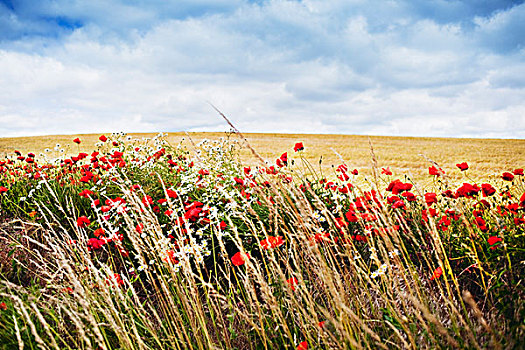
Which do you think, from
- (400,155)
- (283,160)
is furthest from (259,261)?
(400,155)

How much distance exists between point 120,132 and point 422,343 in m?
5.39

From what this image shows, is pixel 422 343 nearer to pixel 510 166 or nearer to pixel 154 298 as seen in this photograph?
pixel 154 298

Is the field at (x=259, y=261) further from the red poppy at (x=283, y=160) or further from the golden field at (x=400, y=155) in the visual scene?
the golden field at (x=400, y=155)

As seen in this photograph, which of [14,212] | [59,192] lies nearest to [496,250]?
[59,192]

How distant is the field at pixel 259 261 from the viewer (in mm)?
1624

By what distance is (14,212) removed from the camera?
506 centimetres

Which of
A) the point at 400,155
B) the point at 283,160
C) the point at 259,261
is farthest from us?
the point at 400,155

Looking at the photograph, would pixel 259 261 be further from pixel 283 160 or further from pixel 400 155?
pixel 400 155

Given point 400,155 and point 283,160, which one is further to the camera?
point 400,155

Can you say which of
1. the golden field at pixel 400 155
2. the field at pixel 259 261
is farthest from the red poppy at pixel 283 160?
the golden field at pixel 400 155

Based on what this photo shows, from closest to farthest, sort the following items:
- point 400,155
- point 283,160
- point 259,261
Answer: point 259,261
point 283,160
point 400,155

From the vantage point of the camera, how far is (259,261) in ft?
11.5

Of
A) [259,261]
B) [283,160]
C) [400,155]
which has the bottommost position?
[259,261]

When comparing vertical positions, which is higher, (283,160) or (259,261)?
(283,160)
